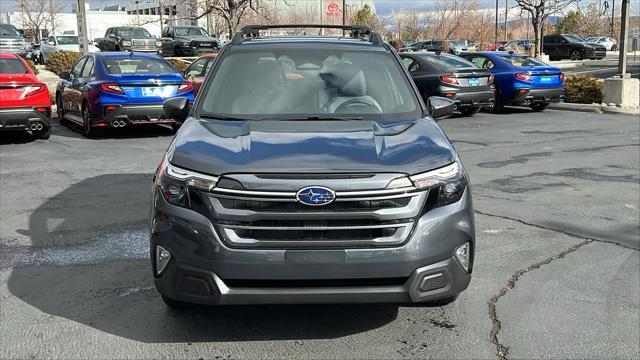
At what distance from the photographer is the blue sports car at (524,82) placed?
53.7ft

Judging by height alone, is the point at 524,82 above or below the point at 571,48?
below

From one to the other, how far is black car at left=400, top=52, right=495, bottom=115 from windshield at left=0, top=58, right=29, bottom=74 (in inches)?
333

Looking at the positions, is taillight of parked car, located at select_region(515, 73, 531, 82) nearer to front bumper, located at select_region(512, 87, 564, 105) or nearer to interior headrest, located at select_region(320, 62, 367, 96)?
front bumper, located at select_region(512, 87, 564, 105)

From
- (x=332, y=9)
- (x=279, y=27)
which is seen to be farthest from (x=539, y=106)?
(x=332, y=9)

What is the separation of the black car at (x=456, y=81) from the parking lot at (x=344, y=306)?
257 inches

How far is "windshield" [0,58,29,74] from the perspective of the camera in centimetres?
1161

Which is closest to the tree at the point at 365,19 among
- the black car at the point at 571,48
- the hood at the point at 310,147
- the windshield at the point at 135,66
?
the black car at the point at 571,48

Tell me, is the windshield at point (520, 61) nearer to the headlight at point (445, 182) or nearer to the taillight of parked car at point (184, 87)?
the taillight of parked car at point (184, 87)

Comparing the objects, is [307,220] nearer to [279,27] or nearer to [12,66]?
[279,27]

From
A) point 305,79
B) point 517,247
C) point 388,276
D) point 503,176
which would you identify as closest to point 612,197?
point 503,176

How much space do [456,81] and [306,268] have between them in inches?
494

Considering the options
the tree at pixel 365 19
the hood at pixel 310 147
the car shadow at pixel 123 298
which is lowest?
the car shadow at pixel 123 298

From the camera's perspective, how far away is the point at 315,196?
3.39m

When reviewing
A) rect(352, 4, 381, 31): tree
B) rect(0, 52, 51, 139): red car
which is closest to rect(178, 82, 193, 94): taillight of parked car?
rect(0, 52, 51, 139): red car
